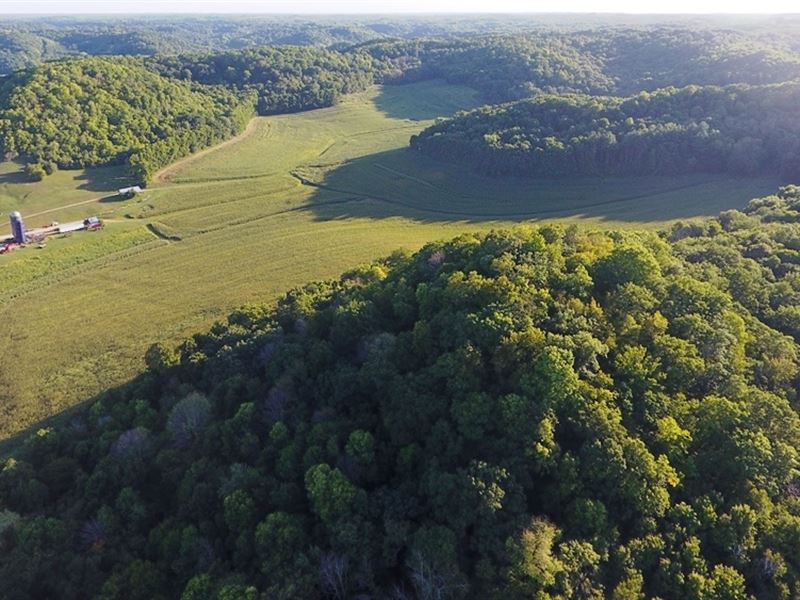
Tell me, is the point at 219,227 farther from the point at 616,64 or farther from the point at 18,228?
the point at 616,64

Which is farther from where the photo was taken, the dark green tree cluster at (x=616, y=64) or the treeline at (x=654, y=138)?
the dark green tree cluster at (x=616, y=64)

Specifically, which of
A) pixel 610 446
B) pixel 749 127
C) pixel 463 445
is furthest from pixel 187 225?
pixel 749 127

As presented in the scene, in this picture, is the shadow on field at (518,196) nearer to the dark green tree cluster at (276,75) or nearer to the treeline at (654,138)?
the treeline at (654,138)

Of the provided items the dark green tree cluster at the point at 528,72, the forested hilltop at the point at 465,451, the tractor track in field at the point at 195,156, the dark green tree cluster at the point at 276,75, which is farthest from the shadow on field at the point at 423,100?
the forested hilltop at the point at 465,451

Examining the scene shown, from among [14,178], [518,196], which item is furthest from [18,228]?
[518,196]

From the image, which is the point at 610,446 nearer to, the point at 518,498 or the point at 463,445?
the point at 518,498

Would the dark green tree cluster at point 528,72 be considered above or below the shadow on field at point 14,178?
above
